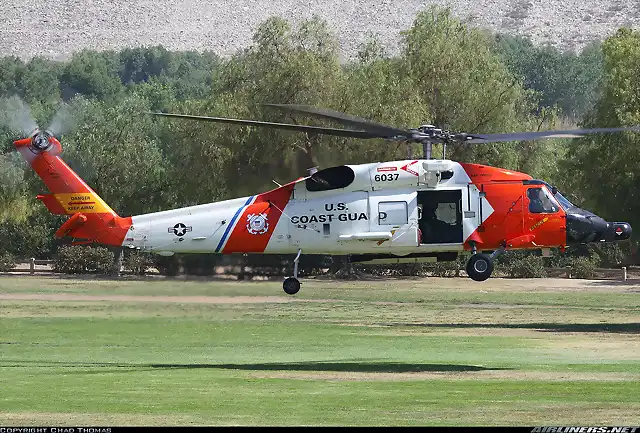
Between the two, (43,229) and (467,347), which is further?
(43,229)

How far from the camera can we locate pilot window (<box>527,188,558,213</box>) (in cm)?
3778

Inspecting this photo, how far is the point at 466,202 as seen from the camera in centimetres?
3738

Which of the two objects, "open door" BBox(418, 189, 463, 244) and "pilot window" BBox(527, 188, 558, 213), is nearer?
"open door" BBox(418, 189, 463, 244)

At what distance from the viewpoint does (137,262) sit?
218ft

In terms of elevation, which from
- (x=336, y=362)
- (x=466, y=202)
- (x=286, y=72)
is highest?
(x=286, y=72)

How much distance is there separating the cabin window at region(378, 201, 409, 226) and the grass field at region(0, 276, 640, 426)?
3891mm

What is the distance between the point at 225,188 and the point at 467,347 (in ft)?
112

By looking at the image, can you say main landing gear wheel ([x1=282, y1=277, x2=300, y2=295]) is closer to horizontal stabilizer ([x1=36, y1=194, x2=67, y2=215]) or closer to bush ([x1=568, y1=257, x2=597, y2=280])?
horizontal stabilizer ([x1=36, y1=194, x2=67, y2=215])

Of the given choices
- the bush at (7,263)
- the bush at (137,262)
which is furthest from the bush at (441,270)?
the bush at (7,263)

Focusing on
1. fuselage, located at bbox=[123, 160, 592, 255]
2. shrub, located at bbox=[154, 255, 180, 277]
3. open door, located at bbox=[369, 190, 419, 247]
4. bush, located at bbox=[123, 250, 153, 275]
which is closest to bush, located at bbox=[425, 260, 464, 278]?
bush, located at bbox=[123, 250, 153, 275]

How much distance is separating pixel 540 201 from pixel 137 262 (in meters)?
31.7

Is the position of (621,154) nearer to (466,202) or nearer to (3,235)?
(3,235)

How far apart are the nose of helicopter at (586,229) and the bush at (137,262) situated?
19.2 meters

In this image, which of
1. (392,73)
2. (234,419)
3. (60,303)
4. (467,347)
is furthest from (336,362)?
(392,73)
